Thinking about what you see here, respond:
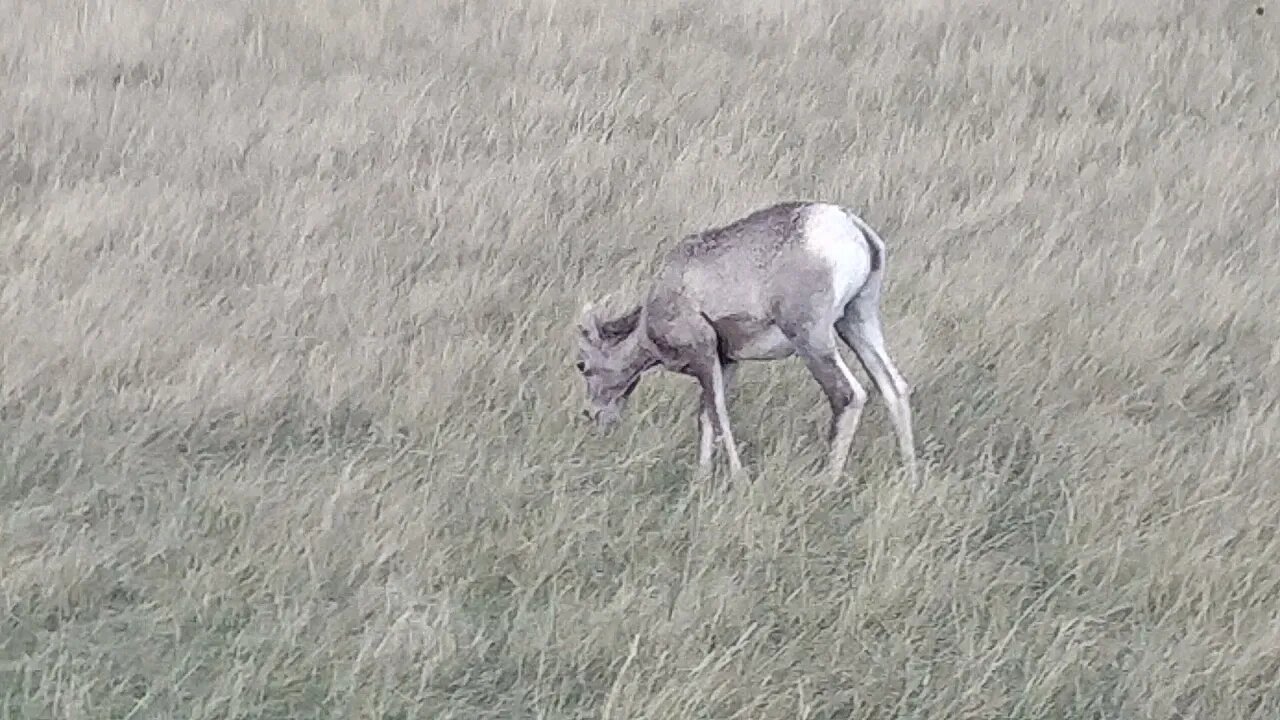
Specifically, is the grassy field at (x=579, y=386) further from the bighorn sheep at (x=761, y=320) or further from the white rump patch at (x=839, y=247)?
the white rump patch at (x=839, y=247)

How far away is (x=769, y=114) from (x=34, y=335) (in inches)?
170

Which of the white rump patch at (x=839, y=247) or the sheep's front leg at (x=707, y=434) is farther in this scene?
the sheep's front leg at (x=707, y=434)

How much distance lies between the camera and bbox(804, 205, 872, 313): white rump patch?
462 centimetres

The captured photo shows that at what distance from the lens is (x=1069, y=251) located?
22.5 feet

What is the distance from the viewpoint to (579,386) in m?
5.39

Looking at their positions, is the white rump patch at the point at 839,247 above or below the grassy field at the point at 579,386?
above

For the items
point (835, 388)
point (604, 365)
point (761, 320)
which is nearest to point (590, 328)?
point (604, 365)

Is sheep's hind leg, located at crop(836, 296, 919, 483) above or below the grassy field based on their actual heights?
above

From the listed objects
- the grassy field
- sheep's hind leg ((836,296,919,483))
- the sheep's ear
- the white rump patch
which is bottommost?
the grassy field

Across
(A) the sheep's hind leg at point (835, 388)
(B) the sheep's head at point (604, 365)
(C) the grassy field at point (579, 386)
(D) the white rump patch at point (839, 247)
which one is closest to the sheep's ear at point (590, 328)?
(B) the sheep's head at point (604, 365)

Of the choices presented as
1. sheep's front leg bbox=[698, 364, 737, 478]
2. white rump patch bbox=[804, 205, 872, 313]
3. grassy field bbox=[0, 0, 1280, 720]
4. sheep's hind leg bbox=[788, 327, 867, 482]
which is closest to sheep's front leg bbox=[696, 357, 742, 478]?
sheep's front leg bbox=[698, 364, 737, 478]

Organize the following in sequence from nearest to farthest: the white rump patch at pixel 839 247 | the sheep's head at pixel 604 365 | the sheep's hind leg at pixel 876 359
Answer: the white rump patch at pixel 839 247 → the sheep's hind leg at pixel 876 359 → the sheep's head at pixel 604 365

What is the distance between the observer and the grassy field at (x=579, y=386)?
3.96m

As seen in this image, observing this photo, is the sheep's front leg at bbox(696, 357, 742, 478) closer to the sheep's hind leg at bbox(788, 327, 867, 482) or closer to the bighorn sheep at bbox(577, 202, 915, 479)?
the bighorn sheep at bbox(577, 202, 915, 479)
